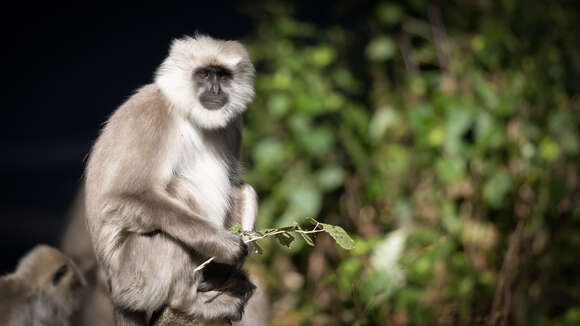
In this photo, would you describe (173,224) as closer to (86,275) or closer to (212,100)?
(212,100)

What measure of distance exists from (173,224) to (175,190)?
43cm

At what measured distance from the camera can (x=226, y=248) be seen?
3680 mm

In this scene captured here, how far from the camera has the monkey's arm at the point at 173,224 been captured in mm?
3674

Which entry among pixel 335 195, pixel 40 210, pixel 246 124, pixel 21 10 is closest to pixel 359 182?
pixel 335 195

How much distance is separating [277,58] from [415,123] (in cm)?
164

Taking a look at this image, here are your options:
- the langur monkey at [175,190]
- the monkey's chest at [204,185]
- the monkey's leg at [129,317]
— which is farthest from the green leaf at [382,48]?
the monkey's leg at [129,317]

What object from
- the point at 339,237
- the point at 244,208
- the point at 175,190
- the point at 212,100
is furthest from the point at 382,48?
the point at 339,237

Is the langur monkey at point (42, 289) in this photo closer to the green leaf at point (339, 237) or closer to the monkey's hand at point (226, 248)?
the monkey's hand at point (226, 248)

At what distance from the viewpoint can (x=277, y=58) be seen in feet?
24.2

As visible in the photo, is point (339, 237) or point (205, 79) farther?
point (205, 79)

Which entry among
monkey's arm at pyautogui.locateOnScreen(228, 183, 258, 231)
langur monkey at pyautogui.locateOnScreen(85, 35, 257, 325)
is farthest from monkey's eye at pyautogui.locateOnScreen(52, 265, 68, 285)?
monkey's arm at pyautogui.locateOnScreen(228, 183, 258, 231)

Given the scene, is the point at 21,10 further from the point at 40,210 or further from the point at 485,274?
the point at 485,274

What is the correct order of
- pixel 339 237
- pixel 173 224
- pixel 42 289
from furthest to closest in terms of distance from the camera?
pixel 42 289, pixel 173 224, pixel 339 237

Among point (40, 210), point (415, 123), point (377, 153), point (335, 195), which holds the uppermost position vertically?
point (415, 123)
